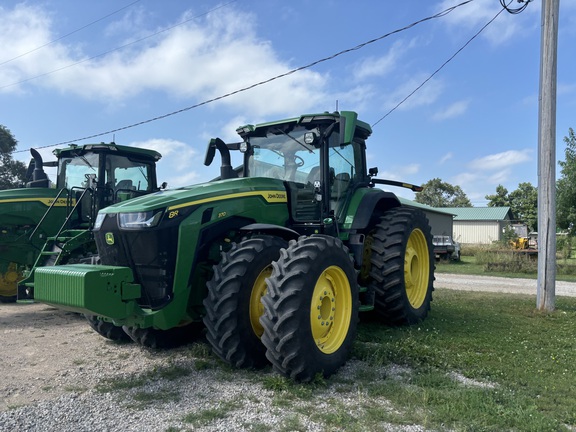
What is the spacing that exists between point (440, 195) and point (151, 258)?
68.4m

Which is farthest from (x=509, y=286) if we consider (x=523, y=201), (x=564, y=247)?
(x=523, y=201)

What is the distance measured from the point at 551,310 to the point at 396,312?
386 cm

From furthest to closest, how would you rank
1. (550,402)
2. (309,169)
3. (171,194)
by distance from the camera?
(309,169), (171,194), (550,402)

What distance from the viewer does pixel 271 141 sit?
6492mm

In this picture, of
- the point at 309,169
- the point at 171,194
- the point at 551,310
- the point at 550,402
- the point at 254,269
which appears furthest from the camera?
the point at 551,310

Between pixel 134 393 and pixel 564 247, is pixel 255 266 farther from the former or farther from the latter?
pixel 564 247

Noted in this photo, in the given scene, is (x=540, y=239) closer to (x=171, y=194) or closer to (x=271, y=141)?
(x=271, y=141)

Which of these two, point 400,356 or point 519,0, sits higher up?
point 519,0

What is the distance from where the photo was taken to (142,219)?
4586 mm

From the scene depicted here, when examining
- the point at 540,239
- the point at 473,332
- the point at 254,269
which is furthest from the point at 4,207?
the point at 540,239

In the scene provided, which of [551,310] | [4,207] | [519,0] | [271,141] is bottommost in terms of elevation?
[551,310]

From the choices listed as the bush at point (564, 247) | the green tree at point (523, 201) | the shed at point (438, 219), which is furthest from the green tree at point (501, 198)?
the bush at point (564, 247)

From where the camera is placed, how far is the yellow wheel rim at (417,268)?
7.20 m

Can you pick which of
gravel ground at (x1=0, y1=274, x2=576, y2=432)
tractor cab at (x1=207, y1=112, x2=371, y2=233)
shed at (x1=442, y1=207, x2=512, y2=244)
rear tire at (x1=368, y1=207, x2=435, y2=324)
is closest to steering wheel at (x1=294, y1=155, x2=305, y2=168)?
tractor cab at (x1=207, y1=112, x2=371, y2=233)
